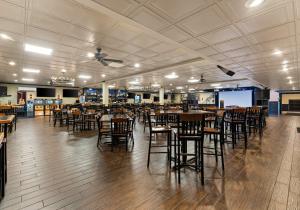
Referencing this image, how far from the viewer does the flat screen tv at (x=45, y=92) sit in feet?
46.5

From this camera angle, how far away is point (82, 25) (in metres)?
3.17

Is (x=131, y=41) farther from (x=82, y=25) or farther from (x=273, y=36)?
(x=273, y=36)

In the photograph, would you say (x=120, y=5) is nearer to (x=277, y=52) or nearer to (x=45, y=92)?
(x=277, y=52)

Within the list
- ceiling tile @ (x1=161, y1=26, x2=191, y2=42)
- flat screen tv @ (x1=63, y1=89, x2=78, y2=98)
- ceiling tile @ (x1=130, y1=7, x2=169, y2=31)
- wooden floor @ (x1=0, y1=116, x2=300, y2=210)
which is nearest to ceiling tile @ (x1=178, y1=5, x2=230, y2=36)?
ceiling tile @ (x1=161, y1=26, x2=191, y2=42)

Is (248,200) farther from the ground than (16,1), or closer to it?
closer to it

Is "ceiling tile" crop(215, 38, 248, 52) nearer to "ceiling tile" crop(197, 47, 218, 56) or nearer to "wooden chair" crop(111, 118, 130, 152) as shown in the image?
"ceiling tile" crop(197, 47, 218, 56)

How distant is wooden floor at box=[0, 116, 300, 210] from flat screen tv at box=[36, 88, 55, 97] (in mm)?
12654

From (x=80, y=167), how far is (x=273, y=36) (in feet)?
16.2

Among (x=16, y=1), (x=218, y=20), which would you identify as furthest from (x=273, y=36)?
(x=16, y=1)

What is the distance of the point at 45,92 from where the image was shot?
14492 mm

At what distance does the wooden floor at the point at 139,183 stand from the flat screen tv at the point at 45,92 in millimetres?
12654

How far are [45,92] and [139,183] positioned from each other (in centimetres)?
1570

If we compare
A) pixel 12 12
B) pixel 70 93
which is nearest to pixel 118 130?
pixel 12 12

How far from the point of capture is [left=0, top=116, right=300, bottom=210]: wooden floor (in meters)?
1.91
